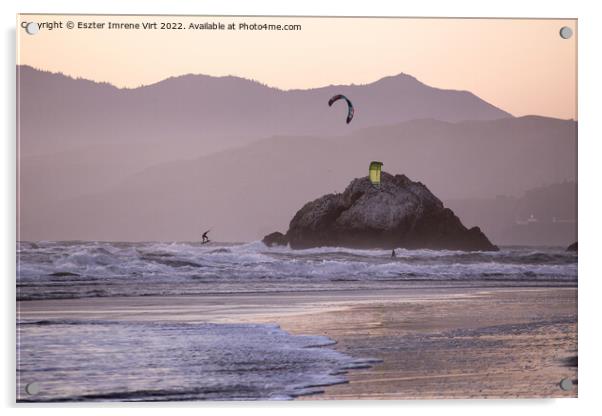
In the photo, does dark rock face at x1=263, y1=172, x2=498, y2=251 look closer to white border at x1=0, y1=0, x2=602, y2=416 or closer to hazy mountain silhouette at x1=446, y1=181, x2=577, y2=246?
hazy mountain silhouette at x1=446, y1=181, x2=577, y2=246

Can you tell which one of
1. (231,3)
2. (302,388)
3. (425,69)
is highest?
(231,3)

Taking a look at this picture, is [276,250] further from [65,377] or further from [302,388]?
[65,377]

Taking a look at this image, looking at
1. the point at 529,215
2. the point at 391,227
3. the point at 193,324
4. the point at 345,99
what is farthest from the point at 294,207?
the point at 529,215

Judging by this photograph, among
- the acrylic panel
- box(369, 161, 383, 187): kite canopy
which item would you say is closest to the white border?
the acrylic panel

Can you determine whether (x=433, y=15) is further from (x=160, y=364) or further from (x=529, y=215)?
(x=160, y=364)

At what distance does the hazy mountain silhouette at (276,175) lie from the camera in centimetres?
512

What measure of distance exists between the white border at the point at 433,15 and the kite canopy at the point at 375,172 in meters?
0.85

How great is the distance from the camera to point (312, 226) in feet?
17.3

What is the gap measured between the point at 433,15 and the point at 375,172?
957 mm

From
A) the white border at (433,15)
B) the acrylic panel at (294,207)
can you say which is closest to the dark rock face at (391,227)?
the acrylic panel at (294,207)

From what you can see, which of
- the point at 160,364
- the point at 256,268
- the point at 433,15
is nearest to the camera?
the point at 160,364

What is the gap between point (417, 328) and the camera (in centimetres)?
523

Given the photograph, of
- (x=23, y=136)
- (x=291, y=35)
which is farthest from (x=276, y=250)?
(x=23, y=136)
